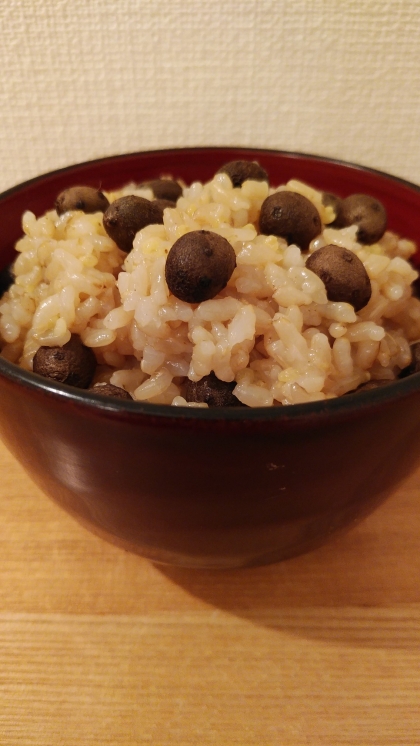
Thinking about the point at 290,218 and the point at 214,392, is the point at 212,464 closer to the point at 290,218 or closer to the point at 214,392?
the point at 214,392

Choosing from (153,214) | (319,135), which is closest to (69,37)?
(319,135)

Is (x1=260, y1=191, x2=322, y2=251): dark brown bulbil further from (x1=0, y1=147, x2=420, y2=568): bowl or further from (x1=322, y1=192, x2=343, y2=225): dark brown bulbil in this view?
(x1=0, y1=147, x2=420, y2=568): bowl

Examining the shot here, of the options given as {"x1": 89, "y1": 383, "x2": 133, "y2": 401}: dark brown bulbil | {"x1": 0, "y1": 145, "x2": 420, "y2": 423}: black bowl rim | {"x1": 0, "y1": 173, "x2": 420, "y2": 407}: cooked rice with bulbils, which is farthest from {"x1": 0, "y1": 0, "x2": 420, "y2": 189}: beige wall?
{"x1": 0, "y1": 145, "x2": 420, "y2": 423}: black bowl rim

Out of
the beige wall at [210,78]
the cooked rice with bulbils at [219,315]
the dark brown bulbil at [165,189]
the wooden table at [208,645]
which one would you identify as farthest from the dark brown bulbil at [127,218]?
the beige wall at [210,78]

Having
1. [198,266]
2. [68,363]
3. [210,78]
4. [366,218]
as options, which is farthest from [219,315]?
[210,78]

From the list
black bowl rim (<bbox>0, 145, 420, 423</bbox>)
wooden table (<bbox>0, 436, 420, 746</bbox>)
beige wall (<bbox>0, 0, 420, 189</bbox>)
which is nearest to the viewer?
black bowl rim (<bbox>0, 145, 420, 423</bbox>)

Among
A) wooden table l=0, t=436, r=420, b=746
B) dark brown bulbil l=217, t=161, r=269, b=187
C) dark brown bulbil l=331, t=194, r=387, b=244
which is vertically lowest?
wooden table l=0, t=436, r=420, b=746
